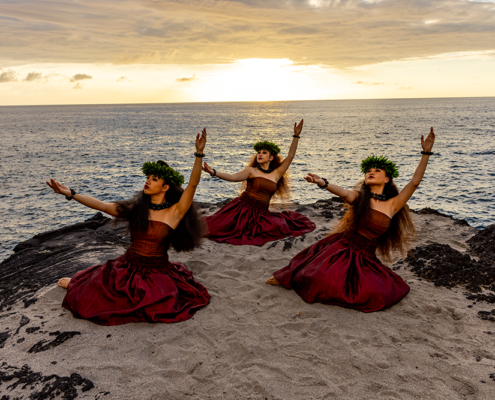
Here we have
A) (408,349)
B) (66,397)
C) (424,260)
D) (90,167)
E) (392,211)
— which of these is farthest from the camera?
(90,167)

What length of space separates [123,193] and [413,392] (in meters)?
20.0

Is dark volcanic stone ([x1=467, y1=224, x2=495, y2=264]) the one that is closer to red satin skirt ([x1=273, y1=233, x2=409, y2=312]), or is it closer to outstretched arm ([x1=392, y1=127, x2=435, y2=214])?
red satin skirt ([x1=273, y1=233, x2=409, y2=312])

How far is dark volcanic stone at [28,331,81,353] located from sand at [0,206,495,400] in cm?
5

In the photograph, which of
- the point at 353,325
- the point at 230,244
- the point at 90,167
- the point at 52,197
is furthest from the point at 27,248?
the point at 90,167

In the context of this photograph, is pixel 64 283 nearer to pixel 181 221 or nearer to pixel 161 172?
pixel 181 221

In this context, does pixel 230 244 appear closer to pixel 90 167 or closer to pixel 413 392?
pixel 413 392

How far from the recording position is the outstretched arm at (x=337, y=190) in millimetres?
5725

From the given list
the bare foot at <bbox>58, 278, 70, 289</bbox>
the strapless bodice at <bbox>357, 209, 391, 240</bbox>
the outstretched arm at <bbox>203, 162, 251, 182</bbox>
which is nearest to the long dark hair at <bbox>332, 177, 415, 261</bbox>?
the strapless bodice at <bbox>357, 209, 391, 240</bbox>

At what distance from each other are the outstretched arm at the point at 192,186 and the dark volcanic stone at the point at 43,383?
8.32 feet

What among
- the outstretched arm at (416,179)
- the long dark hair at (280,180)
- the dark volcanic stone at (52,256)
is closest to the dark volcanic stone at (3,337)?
the dark volcanic stone at (52,256)

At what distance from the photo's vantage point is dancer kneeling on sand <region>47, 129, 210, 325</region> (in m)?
5.48

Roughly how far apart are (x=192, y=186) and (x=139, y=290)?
5.77 ft

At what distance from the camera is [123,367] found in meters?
4.54

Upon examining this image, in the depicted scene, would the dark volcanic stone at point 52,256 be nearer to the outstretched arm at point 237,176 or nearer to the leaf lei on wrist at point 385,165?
the outstretched arm at point 237,176
